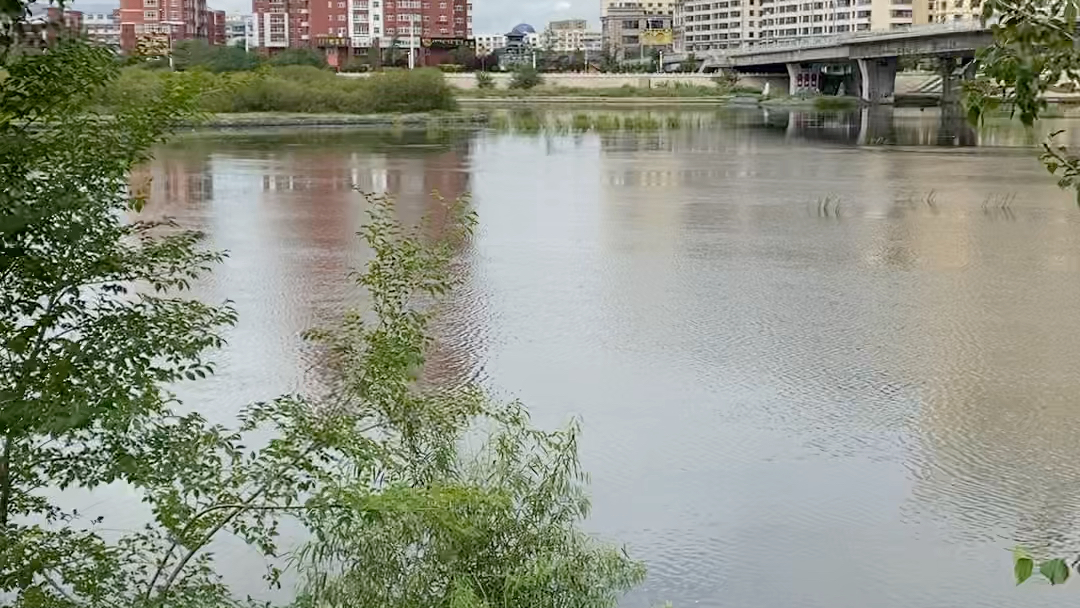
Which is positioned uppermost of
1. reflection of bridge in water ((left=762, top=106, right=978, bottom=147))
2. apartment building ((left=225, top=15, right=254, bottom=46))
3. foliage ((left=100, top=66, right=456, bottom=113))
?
apartment building ((left=225, top=15, right=254, bottom=46))

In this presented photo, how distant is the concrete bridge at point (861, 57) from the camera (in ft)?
149

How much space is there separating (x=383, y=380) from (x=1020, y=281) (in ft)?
33.7

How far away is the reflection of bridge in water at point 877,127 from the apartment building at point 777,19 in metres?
24.0

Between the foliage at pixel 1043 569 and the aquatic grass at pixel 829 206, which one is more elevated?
the foliage at pixel 1043 569

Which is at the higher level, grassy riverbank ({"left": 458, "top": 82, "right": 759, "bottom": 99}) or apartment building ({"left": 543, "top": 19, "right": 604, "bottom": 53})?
apartment building ({"left": 543, "top": 19, "right": 604, "bottom": 53})

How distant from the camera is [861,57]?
54750mm

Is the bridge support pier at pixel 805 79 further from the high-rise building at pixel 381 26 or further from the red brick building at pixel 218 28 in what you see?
the red brick building at pixel 218 28

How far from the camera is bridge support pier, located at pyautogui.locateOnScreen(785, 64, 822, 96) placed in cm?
6731

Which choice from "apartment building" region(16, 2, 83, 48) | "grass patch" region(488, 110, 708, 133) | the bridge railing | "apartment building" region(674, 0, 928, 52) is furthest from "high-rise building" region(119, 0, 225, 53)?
"apartment building" region(16, 2, 83, 48)

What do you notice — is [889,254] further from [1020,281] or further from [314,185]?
[314,185]

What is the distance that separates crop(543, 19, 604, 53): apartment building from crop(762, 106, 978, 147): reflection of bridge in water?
68.1 metres

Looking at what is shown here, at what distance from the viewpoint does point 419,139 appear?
37.3 metres

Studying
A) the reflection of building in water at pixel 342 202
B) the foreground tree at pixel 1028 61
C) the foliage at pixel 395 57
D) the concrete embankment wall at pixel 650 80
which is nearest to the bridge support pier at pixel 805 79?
the concrete embankment wall at pixel 650 80

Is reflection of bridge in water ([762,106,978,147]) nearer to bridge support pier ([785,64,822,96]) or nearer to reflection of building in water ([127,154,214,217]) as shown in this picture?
bridge support pier ([785,64,822,96])
